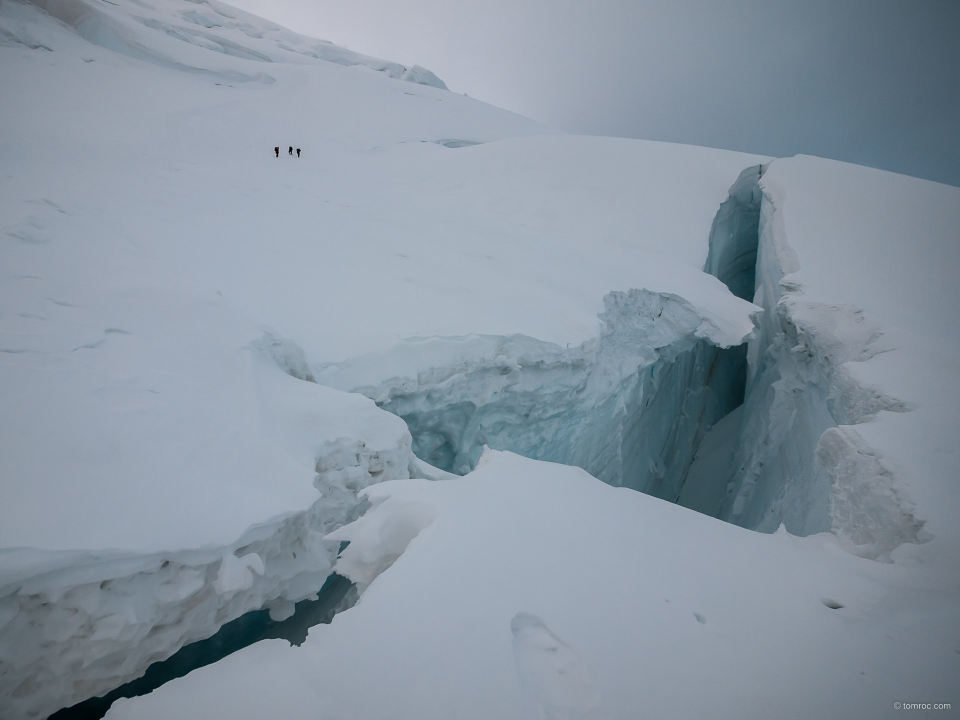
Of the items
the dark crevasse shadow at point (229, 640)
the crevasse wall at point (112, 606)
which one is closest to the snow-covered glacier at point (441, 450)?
the crevasse wall at point (112, 606)

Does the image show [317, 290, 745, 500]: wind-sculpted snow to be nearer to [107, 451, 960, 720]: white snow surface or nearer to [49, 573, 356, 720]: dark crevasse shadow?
[49, 573, 356, 720]: dark crevasse shadow

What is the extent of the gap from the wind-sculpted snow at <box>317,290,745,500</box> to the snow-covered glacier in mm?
30

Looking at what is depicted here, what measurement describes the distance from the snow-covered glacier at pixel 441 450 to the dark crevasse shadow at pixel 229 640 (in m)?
0.28

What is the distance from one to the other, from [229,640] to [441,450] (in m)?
1.88

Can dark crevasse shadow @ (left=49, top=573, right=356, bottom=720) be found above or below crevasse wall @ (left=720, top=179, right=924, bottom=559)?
below

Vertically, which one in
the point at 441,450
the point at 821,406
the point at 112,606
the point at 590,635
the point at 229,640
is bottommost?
the point at 229,640

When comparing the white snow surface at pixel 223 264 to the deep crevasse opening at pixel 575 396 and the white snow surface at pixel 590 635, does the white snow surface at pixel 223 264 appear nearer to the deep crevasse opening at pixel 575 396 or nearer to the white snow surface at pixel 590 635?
the deep crevasse opening at pixel 575 396

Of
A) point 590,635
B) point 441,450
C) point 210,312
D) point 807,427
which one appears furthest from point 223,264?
point 807,427

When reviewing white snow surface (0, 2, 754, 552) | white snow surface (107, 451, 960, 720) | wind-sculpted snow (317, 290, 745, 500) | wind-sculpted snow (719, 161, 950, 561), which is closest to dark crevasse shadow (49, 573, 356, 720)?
white snow surface (107, 451, 960, 720)

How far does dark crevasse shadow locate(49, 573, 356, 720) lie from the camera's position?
1.41m

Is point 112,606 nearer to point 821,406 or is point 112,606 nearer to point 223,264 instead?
point 223,264

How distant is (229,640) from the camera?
5.50 feet

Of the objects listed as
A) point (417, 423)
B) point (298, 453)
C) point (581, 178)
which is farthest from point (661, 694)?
point (581, 178)

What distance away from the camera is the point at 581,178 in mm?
7703
